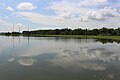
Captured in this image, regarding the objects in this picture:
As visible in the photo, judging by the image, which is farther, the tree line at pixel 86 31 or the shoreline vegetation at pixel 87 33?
the tree line at pixel 86 31

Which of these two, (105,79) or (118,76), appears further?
(118,76)

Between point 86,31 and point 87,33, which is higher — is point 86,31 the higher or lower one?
the higher one

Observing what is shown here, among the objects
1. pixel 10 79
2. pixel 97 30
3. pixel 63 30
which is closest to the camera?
pixel 10 79

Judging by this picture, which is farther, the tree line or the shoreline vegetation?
the tree line

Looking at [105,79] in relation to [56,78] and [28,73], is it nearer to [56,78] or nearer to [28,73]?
[56,78]

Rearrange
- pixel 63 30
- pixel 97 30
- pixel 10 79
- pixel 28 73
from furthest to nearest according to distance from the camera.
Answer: pixel 63 30
pixel 97 30
pixel 28 73
pixel 10 79

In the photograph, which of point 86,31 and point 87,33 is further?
point 86,31

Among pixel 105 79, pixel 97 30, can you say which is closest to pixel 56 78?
pixel 105 79

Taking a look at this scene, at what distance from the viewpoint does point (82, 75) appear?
1088 cm

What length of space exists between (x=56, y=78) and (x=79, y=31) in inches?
4753

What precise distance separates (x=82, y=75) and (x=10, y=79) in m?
3.82

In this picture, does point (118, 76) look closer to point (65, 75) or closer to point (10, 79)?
point (65, 75)

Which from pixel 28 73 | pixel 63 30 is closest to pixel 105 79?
pixel 28 73

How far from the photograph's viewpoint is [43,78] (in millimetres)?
10016
